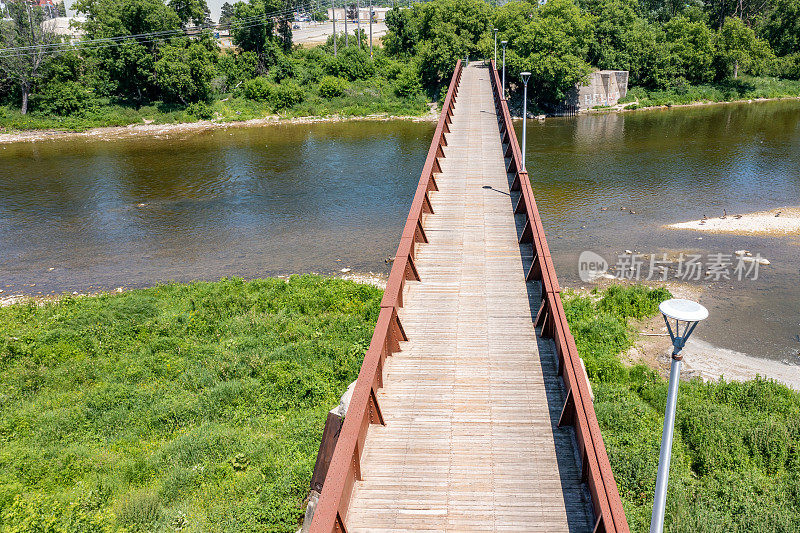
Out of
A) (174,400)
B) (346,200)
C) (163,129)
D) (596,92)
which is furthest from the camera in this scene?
(596,92)

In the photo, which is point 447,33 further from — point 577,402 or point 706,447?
point 577,402

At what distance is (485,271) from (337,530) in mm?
9458

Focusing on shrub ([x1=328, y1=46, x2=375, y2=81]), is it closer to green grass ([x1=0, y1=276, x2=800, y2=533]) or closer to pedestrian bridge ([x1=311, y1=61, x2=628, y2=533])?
green grass ([x1=0, y1=276, x2=800, y2=533])

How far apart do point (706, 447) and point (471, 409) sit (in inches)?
367

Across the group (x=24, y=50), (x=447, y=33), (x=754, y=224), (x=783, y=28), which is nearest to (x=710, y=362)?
(x=754, y=224)

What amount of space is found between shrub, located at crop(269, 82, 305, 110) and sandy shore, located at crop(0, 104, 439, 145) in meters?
1.98

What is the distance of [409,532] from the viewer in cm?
938

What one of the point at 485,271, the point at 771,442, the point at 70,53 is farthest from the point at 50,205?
the point at 771,442

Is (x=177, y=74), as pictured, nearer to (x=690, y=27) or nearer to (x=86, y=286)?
(x=86, y=286)

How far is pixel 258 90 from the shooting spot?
72.8 meters

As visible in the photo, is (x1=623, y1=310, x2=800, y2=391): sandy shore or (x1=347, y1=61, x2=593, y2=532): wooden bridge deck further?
(x1=623, y1=310, x2=800, y2=391): sandy shore

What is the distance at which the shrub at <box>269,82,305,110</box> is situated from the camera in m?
72.1

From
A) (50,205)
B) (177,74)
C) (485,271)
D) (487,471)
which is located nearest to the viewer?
(487,471)

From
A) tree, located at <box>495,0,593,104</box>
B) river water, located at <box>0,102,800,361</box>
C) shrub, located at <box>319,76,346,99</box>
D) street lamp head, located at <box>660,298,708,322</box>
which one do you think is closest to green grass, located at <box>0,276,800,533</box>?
river water, located at <box>0,102,800,361</box>
